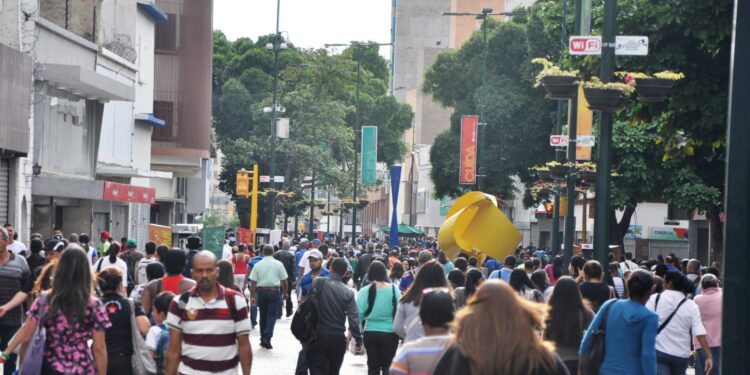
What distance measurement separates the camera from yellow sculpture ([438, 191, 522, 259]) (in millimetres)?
34062

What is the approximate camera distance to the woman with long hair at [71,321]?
28.8ft

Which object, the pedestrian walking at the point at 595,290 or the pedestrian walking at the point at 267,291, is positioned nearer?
the pedestrian walking at the point at 595,290

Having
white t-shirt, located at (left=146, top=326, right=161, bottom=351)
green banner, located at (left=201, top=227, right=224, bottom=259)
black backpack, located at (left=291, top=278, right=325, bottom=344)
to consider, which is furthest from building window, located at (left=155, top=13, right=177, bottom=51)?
white t-shirt, located at (left=146, top=326, right=161, bottom=351)

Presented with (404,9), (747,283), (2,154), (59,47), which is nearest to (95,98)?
(59,47)

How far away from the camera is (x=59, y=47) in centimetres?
3578

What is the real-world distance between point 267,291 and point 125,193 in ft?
56.3

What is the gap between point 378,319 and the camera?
45.8ft

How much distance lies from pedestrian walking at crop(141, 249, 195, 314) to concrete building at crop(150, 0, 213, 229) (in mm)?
44453

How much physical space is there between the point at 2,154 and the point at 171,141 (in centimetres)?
2675

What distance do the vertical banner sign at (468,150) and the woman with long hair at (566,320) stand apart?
153ft

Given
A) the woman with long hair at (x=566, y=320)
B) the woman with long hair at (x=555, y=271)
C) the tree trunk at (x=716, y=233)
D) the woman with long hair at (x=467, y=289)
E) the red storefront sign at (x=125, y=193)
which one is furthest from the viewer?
the tree trunk at (x=716, y=233)

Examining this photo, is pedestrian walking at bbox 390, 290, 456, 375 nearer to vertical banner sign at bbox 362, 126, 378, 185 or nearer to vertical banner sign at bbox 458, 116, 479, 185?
vertical banner sign at bbox 458, 116, 479, 185

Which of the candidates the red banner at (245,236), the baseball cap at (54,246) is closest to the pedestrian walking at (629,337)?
the baseball cap at (54,246)

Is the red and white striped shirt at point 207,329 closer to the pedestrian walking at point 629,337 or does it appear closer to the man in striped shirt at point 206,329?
the man in striped shirt at point 206,329
